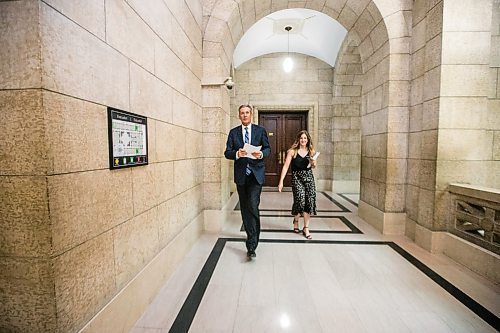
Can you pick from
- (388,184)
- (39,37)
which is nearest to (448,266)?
(388,184)

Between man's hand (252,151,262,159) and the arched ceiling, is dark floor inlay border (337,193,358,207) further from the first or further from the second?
man's hand (252,151,262,159)

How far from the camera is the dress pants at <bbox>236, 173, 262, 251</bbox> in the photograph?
9.93ft

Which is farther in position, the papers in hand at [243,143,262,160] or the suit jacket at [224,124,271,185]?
the suit jacket at [224,124,271,185]

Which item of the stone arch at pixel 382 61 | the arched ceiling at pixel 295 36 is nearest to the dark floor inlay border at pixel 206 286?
the stone arch at pixel 382 61

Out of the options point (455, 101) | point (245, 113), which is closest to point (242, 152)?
point (245, 113)

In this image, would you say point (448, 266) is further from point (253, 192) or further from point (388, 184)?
point (253, 192)

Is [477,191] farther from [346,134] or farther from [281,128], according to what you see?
[281,128]

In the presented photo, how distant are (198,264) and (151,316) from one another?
91 centimetres

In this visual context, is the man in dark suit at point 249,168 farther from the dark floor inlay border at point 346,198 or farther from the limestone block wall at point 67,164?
the dark floor inlay border at point 346,198

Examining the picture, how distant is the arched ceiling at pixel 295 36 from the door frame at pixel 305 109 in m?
1.35

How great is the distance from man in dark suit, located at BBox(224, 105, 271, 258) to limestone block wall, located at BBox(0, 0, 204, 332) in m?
1.14

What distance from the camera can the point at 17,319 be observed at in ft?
4.07

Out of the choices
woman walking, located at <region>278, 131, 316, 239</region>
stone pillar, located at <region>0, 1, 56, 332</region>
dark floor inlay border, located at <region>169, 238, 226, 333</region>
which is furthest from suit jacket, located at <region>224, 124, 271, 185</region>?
stone pillar, located at <region>0, 1, 56, 332</region>

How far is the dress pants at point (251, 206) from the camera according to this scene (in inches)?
119
